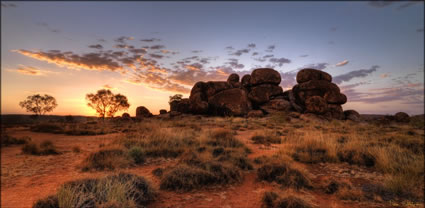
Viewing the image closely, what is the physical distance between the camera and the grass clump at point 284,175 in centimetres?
549

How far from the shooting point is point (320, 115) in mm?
32969

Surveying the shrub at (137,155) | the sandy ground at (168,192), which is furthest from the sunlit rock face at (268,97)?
the sandy ground at (168,192)

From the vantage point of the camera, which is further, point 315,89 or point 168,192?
point 315,89

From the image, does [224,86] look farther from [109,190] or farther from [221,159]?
[109,190]

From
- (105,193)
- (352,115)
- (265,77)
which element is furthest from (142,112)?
(105,193)

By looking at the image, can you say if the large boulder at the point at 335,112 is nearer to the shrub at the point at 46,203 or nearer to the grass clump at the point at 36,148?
the grass clump at the point at 36,148

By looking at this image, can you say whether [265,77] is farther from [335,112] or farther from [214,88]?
[335,112]

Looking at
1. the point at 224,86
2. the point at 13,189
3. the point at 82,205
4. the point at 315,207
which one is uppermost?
the point at 224,86

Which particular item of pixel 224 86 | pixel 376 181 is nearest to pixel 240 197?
pixel 376 181

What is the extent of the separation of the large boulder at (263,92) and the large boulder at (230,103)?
6.65 ft

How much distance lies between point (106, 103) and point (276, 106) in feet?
99.9

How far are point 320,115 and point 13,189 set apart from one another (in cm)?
3572

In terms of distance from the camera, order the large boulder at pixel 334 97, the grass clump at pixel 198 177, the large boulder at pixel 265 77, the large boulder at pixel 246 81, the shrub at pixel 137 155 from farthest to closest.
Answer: the large boulder at pixel 246 81 → the large boulder at pixel 265 77 → the large boulder at pixel 334 97 → the shrub at pixel 137 155 → the grass clump at pixel 198 177

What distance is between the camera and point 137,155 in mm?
7832
